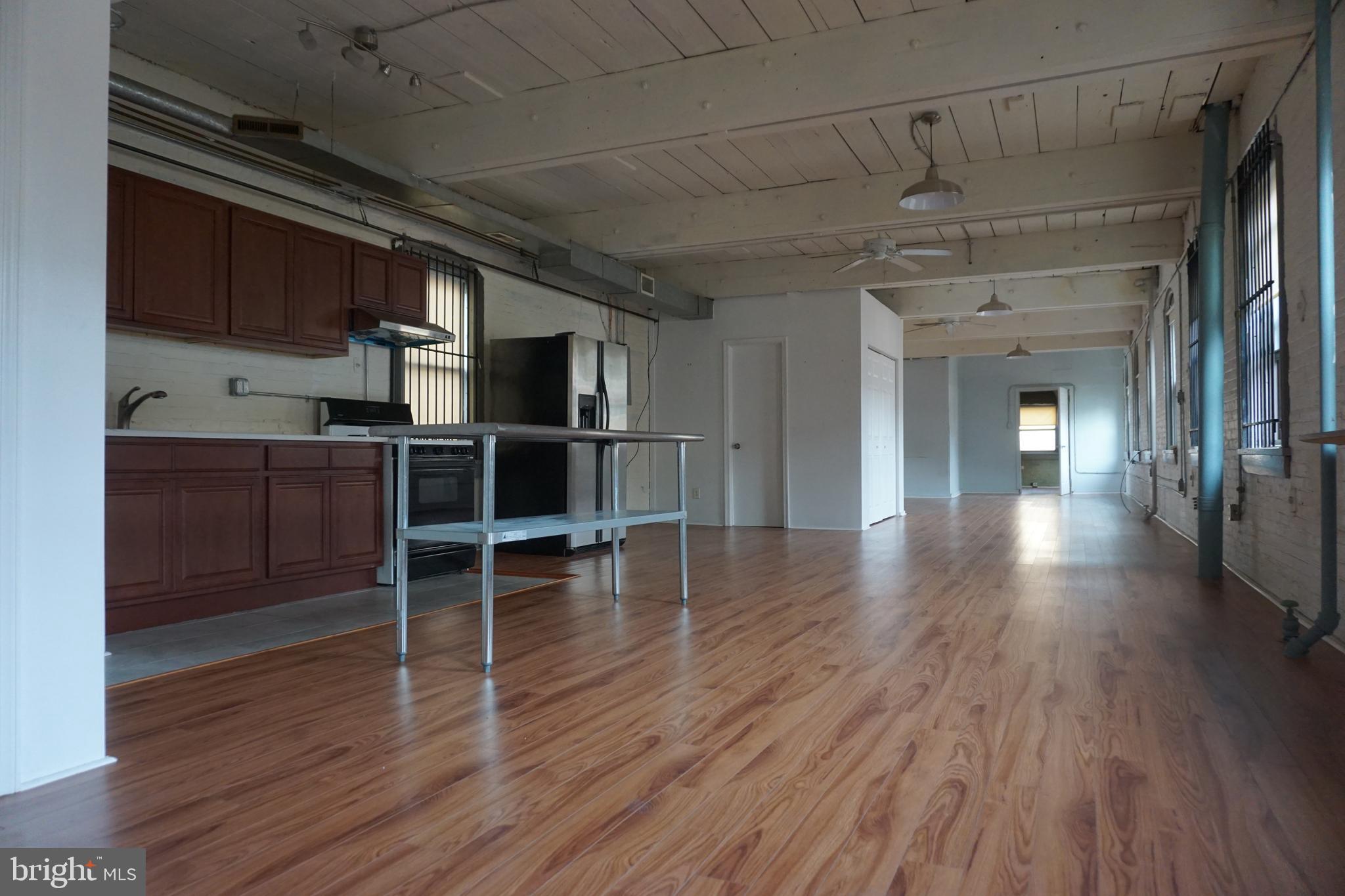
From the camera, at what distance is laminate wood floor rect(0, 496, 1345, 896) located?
59.9 inches

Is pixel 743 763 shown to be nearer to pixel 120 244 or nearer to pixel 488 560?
pixel 488 560

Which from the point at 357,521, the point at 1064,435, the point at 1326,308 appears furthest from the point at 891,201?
the point at 1064,435

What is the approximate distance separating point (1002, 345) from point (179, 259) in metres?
12.5

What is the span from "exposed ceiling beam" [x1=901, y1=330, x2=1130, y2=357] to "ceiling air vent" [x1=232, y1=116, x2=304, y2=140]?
10.8 m

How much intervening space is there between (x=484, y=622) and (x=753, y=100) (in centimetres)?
289

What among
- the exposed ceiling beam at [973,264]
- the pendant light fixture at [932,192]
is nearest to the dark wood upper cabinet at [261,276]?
the pendant light fixture at [932,192]

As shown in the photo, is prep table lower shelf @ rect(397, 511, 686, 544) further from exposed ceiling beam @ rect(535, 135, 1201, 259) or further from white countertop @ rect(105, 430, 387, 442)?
exposed ceiling beam @ rect(535, 135, 1201, 259)

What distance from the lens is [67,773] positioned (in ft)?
6.48

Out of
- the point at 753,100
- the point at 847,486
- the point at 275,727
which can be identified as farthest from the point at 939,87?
the point at 847,486

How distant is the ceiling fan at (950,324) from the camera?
10484 millimetres

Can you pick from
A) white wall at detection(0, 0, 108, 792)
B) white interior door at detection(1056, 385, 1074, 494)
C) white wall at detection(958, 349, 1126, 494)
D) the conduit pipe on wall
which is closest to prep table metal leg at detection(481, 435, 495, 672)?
white wall at detection(0, 0, 108, 792)

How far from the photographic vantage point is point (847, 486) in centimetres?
862

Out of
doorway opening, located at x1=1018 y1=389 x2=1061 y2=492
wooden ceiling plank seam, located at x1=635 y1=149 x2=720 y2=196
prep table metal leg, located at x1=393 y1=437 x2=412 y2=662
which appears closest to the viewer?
prep table metal leg, located at x1=393 y1=437 x2=412 y2=662

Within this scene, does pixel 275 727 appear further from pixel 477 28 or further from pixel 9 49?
pixel 477 28
